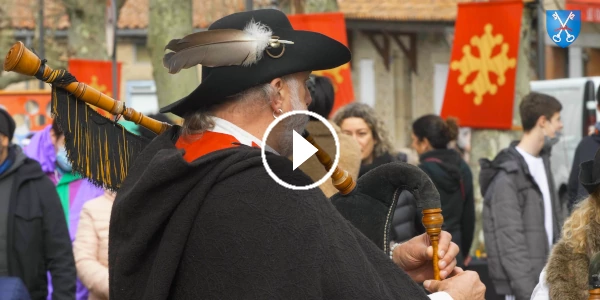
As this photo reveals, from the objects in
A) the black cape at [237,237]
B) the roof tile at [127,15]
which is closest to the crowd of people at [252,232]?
the black cape at [237,237]

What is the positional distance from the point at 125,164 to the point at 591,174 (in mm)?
1681

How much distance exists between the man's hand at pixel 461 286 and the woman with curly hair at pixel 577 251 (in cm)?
87

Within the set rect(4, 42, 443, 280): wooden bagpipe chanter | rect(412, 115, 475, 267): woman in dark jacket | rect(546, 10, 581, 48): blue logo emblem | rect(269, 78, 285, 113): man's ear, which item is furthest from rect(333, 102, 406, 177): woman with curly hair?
rect(269, 78, 285, 113): man's ear

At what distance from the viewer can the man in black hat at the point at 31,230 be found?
6.19 m

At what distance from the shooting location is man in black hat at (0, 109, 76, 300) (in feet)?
20.3

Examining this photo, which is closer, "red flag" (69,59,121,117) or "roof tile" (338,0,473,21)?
"red flag" (69,59,121,117)

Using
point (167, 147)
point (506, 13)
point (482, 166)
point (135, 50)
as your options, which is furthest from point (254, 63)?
point (135, 50)

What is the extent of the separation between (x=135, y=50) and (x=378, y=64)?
833 cm

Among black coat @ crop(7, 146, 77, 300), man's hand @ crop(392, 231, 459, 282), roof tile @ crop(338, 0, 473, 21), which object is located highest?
roof tile @ crop(338, 0, 473, 21)

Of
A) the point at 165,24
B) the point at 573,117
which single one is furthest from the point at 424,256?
the point at 573,117

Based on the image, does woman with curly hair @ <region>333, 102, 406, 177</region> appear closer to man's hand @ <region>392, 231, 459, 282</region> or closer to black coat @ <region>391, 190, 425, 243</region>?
black coat @ <region>391, 190, 425, 243</region>

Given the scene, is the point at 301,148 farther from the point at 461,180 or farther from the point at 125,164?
the point at 461,180

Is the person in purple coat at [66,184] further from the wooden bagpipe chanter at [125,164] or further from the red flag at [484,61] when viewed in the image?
the red flag at [484,61]

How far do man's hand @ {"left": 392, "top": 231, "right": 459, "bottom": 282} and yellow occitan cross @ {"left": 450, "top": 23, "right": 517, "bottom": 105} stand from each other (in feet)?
21.5
